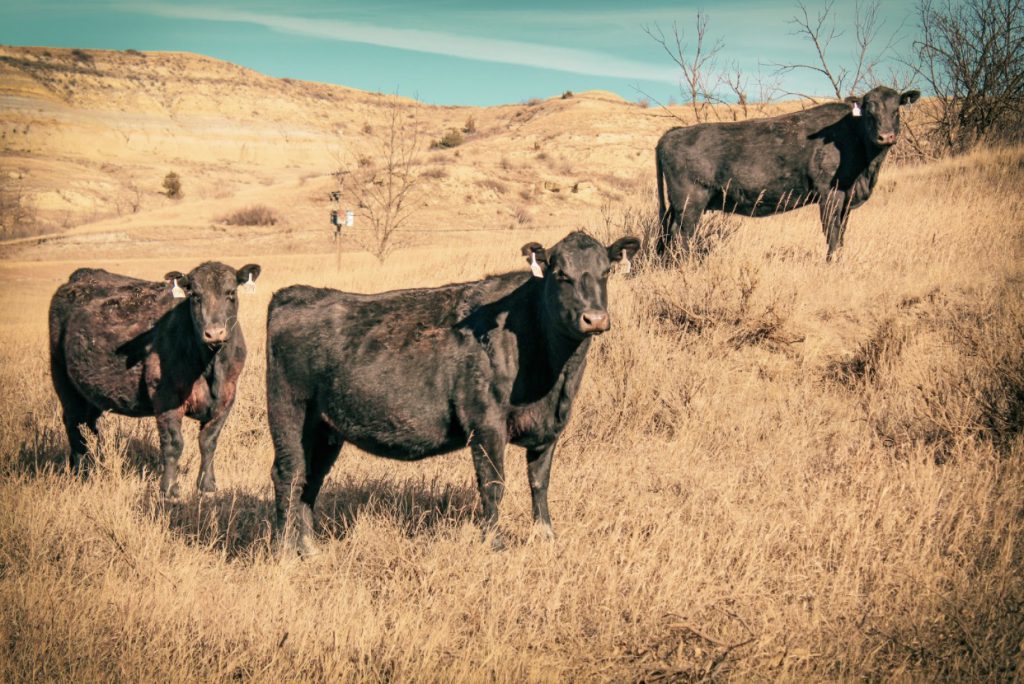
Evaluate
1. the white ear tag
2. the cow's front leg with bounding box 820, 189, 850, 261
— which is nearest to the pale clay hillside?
the cow's front leg with bounding box 820, 189, 850, 261

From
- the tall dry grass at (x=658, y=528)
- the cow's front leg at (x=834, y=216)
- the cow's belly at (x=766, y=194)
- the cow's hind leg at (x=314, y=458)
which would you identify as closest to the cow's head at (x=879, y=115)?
the cow's front leg at (x=834, y=216)

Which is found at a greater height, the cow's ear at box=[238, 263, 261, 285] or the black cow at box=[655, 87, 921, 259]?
the black cow at box=[655, 87, 921, 259]

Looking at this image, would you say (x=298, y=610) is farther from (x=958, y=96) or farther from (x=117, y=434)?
(x=958, y=96)

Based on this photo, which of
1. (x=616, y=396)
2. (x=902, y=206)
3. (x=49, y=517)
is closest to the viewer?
(x=49, y=517)

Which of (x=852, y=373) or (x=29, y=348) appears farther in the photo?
(x=29, y=348)

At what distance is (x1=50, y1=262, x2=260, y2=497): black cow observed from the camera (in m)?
7.58

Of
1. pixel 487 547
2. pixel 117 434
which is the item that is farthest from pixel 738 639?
pixel 117 434

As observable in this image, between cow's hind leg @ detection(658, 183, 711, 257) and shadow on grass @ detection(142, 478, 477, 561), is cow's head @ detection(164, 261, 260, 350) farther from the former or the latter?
cow's hind leg @ detection(658, 183, 711, 257)

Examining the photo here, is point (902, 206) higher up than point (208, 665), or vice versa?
point (902, 206)

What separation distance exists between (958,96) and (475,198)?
22.7 m

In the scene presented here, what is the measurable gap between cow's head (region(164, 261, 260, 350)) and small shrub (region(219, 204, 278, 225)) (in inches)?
1212

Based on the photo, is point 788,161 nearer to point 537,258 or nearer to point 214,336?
point 537,258

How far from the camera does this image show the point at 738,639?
428 cm

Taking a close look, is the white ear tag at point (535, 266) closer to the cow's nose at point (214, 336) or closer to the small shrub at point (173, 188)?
the cow's nose at point (214, 336)
